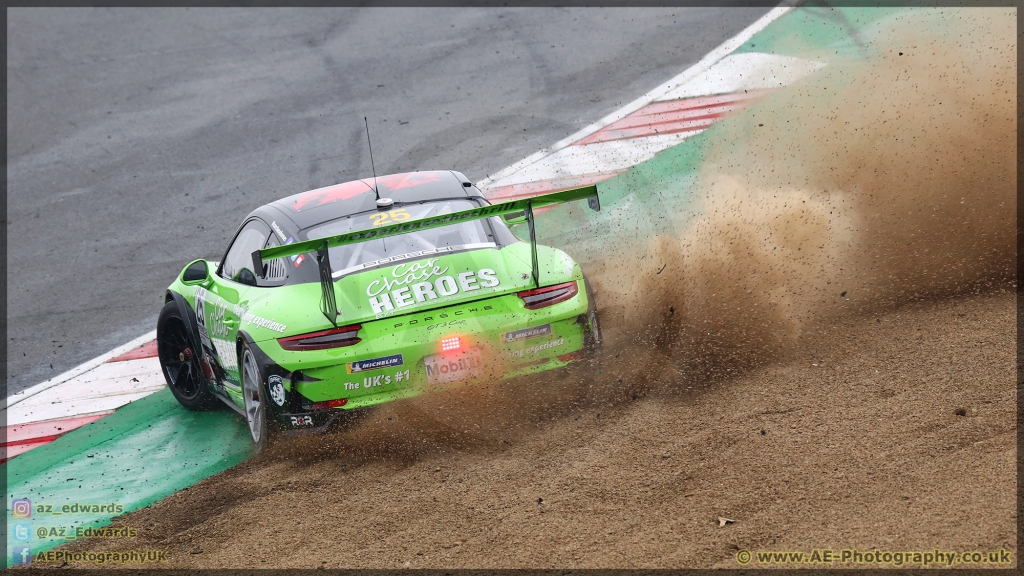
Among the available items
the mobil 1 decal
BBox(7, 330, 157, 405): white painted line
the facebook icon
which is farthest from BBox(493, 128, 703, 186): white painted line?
the facebook icon

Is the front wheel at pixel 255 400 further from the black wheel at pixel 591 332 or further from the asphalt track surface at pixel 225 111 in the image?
the asphalt track surface at pixel 225 111

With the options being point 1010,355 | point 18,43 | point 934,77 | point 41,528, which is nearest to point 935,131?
point 934,77

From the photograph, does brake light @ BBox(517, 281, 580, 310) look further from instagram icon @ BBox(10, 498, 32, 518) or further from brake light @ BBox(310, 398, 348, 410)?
instagram icon @ BBox(10, 498, 32, 518)

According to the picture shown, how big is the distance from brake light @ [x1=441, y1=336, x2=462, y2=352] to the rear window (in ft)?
2.35

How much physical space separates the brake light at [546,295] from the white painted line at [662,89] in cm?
567

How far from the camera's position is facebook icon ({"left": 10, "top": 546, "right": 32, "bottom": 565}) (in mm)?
5645

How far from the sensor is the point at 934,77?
10008mm

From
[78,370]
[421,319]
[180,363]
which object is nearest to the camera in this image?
[421,319]

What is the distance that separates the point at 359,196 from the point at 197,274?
1.24 m

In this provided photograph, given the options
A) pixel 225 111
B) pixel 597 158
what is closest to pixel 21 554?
pixel 597 158

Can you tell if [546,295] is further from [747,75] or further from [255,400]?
[747,75]

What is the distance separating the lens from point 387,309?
6152 millimetres

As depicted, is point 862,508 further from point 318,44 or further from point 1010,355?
point 318,44

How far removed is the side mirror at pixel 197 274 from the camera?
743cm
